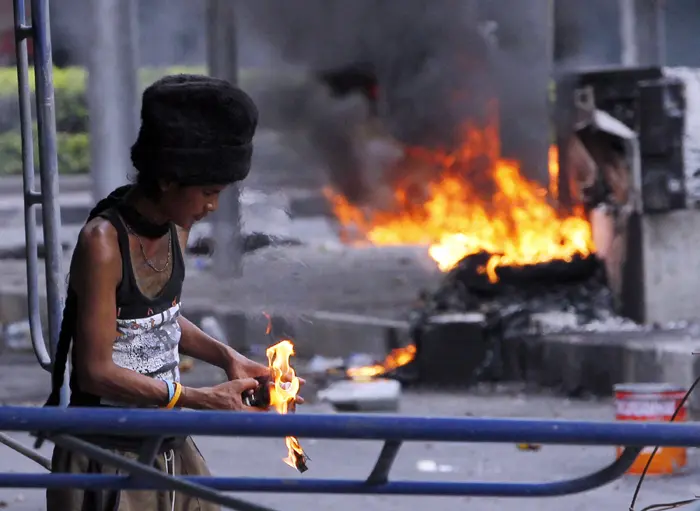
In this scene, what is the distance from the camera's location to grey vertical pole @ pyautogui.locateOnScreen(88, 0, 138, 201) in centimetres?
1102

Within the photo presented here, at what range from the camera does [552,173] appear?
38.9 ft

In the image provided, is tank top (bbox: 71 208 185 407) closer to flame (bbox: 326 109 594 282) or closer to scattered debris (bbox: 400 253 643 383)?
scattered debris (bbox: 400 253 643 383)

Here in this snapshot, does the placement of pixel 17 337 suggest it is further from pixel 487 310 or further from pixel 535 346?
pixel 535 346

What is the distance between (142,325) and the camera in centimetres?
295

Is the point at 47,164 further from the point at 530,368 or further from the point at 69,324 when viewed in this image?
the point at 530,368

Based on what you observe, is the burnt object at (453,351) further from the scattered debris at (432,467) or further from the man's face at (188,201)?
the man's face at (188,201)

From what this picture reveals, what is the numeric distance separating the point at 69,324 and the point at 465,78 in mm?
11240

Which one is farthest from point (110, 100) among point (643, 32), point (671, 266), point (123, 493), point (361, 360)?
point (123, 493)

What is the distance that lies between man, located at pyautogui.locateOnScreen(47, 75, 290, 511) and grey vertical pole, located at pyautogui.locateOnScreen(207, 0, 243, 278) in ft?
23.6

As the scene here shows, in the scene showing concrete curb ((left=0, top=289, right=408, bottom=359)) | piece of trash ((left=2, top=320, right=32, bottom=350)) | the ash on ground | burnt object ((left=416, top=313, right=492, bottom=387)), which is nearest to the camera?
burnt object ((left=416, top=313, right=492, bottom=387))

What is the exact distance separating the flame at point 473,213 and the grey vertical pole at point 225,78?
5.67ft

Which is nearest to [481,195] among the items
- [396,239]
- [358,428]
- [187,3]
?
[396,239]

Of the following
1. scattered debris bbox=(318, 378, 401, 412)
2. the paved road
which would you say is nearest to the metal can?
the paved road

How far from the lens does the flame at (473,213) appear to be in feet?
36.1
